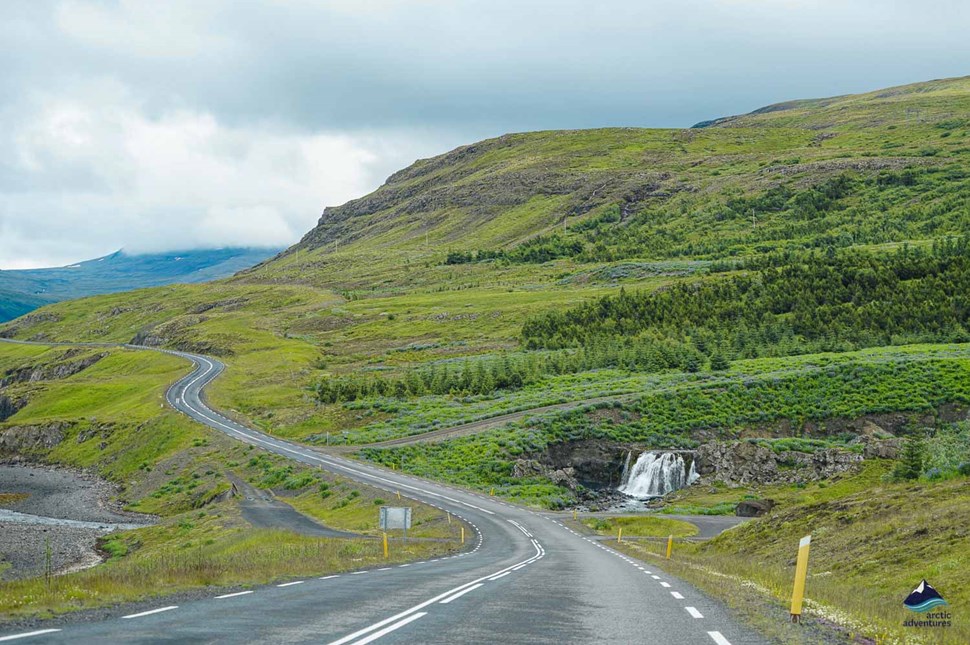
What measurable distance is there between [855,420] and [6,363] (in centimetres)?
16554

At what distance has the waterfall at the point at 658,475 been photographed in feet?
225

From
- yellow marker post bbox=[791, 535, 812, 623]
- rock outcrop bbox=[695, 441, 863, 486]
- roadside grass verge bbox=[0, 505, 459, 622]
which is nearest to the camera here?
yellow marker post bbox=[791, 535, 812, 623]

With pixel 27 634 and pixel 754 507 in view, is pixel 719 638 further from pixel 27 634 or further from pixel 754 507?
pixel 754 507

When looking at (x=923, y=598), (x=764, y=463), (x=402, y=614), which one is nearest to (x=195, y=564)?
(x=402, y=614)

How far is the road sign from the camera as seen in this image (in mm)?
33812

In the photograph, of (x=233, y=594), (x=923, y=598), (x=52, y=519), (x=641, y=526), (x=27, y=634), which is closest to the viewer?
(x=27, y=634)

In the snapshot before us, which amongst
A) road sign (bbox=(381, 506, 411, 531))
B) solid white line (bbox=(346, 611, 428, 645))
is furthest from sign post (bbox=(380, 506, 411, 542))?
solid white line (bbox=(346, 611, 428, 645))

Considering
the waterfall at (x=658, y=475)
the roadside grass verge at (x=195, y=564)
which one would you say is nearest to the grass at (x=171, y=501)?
the roadside grass verge at (x=195, y=564)

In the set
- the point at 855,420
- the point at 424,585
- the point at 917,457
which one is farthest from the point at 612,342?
the point at 424,585

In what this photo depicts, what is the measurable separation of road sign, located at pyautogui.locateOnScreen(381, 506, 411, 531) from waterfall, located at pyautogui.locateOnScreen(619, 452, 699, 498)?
37960mm

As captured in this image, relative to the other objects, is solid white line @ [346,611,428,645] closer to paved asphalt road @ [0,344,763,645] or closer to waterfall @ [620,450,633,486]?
paved asphalt road @ [0,344,763,645]

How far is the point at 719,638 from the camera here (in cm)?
1155

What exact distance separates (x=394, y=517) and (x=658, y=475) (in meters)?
39.9

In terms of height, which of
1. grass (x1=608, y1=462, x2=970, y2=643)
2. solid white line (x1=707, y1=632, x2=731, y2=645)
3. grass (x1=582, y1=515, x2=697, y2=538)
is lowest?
grass (x1=582, y1=515, x2=697, y2=538)
